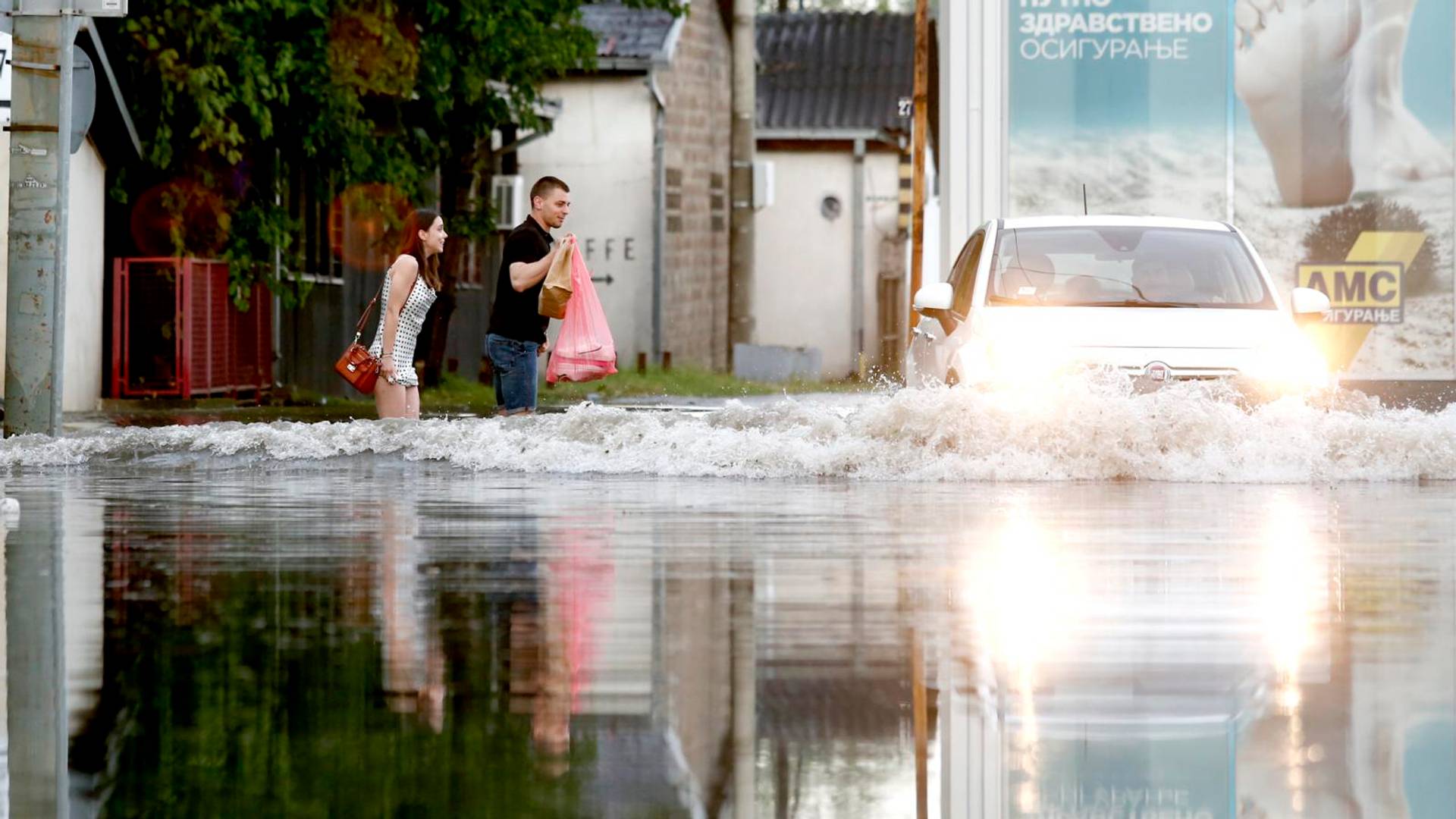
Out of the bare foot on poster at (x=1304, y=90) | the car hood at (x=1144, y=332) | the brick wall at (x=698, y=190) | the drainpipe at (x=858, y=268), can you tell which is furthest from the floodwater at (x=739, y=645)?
the drainpipe at (x=858, y=268)

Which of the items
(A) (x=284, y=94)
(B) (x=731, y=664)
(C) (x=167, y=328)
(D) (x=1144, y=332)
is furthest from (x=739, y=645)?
(C) (x=167, y=328)

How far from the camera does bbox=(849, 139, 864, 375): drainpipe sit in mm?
54531

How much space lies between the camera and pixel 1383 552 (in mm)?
10234

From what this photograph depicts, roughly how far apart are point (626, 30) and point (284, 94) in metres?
20.9

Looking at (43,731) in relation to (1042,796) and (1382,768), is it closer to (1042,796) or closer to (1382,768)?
(1042,796)

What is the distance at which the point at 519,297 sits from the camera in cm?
1722

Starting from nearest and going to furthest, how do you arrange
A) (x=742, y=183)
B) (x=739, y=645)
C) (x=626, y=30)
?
(x=739, y=645)
(x=626, y=30)
(x=742, y=183)

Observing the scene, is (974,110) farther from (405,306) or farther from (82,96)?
(82,96)

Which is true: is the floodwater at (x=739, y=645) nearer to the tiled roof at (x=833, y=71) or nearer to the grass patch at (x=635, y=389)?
the grass patch at (x=635, y=389)

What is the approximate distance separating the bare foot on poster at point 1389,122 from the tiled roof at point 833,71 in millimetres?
30297

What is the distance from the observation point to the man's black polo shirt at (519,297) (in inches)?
676

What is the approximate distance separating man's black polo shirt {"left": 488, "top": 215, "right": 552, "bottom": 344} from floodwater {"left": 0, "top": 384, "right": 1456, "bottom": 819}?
249 cm

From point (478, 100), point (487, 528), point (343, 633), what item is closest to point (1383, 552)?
point (487, 528)

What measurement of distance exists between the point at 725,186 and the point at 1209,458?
34.5 metres
